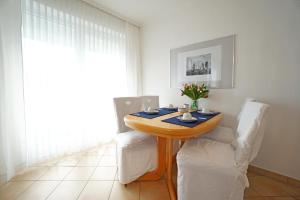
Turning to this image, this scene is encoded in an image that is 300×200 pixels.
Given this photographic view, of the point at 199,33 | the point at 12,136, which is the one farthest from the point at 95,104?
the point at 199,33

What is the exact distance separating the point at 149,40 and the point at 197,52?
1192 mm

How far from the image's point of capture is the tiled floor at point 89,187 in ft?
4.56

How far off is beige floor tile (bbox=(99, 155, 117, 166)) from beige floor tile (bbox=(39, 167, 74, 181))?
16.0 inches

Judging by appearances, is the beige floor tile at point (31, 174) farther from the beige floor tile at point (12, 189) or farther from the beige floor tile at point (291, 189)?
the beige floor tile at point (291, 189)

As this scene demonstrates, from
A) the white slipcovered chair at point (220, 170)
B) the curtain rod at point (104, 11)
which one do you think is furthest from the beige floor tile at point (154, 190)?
the curtain rod at point (104, 11)

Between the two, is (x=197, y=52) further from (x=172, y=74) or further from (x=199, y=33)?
(x=172, y=74)

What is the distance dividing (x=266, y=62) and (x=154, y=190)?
1.97 meters

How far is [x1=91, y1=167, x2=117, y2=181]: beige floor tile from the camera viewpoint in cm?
167

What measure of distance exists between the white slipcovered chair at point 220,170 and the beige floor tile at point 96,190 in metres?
0.79

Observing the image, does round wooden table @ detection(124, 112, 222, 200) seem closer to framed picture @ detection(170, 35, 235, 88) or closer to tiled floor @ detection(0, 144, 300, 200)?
tiled floor @ detection(0, 144, 300, 200)

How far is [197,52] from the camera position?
7.29 feet

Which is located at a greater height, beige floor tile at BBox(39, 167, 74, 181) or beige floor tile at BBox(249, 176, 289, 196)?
beige floor tile at BBox(39, 167, 74, 181)

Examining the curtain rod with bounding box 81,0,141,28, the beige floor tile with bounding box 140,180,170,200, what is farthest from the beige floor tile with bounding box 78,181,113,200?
the curtain rod with bounding box 81,0,141,28

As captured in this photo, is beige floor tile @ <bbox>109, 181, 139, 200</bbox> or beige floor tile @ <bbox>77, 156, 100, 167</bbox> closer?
beige floor tile @ <bbox>109, 181, 139, 200</bbox>
